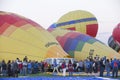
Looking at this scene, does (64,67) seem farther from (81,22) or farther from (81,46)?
(81,22)

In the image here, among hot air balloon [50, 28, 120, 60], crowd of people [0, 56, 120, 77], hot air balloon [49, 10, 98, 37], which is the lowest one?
crowd of people [0, 56, 120, 77]

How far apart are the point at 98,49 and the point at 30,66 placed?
9945mm

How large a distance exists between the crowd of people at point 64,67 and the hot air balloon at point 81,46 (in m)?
6.43

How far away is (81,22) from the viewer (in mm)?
43844

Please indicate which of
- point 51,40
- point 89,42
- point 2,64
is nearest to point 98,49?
point 89,42

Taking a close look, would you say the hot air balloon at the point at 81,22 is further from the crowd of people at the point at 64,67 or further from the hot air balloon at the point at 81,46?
the crowd of people at the point at 64,67

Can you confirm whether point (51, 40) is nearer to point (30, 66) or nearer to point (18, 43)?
point (18, 43)

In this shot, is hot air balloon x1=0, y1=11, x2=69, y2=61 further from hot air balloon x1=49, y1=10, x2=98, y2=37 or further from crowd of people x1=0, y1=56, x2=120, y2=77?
hot air balloon x1=49, y1=10, x2=98, y2=37

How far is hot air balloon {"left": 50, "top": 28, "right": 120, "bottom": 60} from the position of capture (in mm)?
35906

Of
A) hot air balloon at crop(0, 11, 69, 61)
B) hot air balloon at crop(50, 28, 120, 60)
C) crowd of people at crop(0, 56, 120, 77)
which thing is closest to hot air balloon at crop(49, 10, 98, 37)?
hot air balloon at crop(50, 28, 120, 60)

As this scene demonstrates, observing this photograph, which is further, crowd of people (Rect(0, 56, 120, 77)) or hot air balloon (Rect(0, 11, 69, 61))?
hot air balloon (Rect(0, 11, 69, 61))

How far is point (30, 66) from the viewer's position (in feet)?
93.9

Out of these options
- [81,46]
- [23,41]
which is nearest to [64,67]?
[23,41]

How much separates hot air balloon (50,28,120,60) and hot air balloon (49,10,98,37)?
16.7 feet
